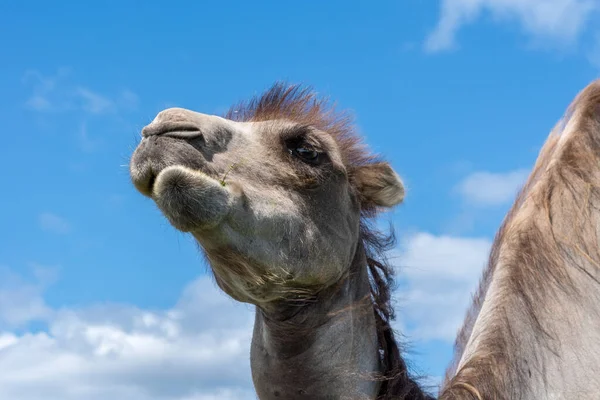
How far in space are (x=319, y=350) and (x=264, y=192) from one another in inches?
44.8

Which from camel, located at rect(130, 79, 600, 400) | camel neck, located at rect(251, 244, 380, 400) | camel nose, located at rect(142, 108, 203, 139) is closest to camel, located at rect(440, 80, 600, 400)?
camel, located at rect(130, 79, 600, 400)

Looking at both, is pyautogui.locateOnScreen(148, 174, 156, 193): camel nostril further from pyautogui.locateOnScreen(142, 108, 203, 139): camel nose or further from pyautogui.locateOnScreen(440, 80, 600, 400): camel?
pyautogui.locateOnScreen(440, 80, 600, 400): camel

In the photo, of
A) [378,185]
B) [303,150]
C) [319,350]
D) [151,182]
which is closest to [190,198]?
[151,182]

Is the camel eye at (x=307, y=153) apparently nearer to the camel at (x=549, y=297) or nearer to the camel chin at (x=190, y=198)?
the camel chin at (x=190, y=198)

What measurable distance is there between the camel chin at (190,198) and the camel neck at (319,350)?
3.20 ft

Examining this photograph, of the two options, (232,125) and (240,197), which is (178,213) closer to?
(240,197)

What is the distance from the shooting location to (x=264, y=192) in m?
5.55

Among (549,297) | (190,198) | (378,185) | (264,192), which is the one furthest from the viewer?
(378,185)

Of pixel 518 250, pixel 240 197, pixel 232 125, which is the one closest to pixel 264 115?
pixel 232 125

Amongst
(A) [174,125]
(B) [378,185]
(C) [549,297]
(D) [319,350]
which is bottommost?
(C) [549,297]

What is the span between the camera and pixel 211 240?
533cm

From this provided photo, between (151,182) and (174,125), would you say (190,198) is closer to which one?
(151,182)

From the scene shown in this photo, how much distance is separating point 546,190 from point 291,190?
170 centimetres

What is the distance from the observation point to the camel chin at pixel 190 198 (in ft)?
16.4
